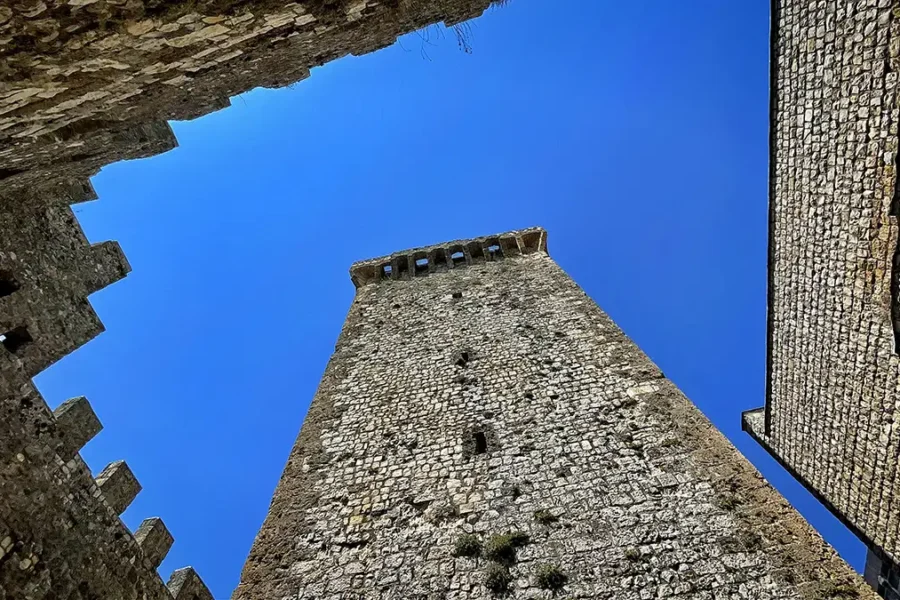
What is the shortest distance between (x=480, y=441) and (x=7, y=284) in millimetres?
4990

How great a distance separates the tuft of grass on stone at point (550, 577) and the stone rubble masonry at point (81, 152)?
10.1 ft

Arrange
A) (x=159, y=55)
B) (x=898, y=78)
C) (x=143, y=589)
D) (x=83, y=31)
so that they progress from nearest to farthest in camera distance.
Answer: (x=83, y=31), (x=159, y=55), (x=143, y=589), (x=898, y=78)

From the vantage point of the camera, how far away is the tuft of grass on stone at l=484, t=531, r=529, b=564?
5.07 metres

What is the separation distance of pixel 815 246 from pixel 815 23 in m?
2.93

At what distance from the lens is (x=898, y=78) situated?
5543 millimetres

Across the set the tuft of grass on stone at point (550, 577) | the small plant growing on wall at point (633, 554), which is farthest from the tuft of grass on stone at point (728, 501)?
the tuft of grass on stone at point (550, 577)

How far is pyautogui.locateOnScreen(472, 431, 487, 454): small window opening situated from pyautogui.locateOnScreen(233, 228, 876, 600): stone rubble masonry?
0.02 meters

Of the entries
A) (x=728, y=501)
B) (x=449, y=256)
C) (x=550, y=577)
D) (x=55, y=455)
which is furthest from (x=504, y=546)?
(x=449, y=256)

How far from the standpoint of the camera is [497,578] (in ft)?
16.0

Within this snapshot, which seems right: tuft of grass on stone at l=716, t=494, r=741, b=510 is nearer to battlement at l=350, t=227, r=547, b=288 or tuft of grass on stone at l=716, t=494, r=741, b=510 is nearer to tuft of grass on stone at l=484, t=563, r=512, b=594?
tuft of grass on stone at l=484, t=563, r=512, b=594

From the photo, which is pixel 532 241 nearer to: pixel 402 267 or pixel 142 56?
pixel 402 267

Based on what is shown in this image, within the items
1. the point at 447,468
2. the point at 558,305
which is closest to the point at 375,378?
the point at 447,468

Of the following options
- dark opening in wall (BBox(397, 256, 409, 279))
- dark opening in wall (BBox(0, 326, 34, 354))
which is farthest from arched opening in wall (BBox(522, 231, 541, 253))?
dark opening in wall (BBox(0, 326, 34, 354))

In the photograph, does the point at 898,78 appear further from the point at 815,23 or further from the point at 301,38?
the point at 301,38
